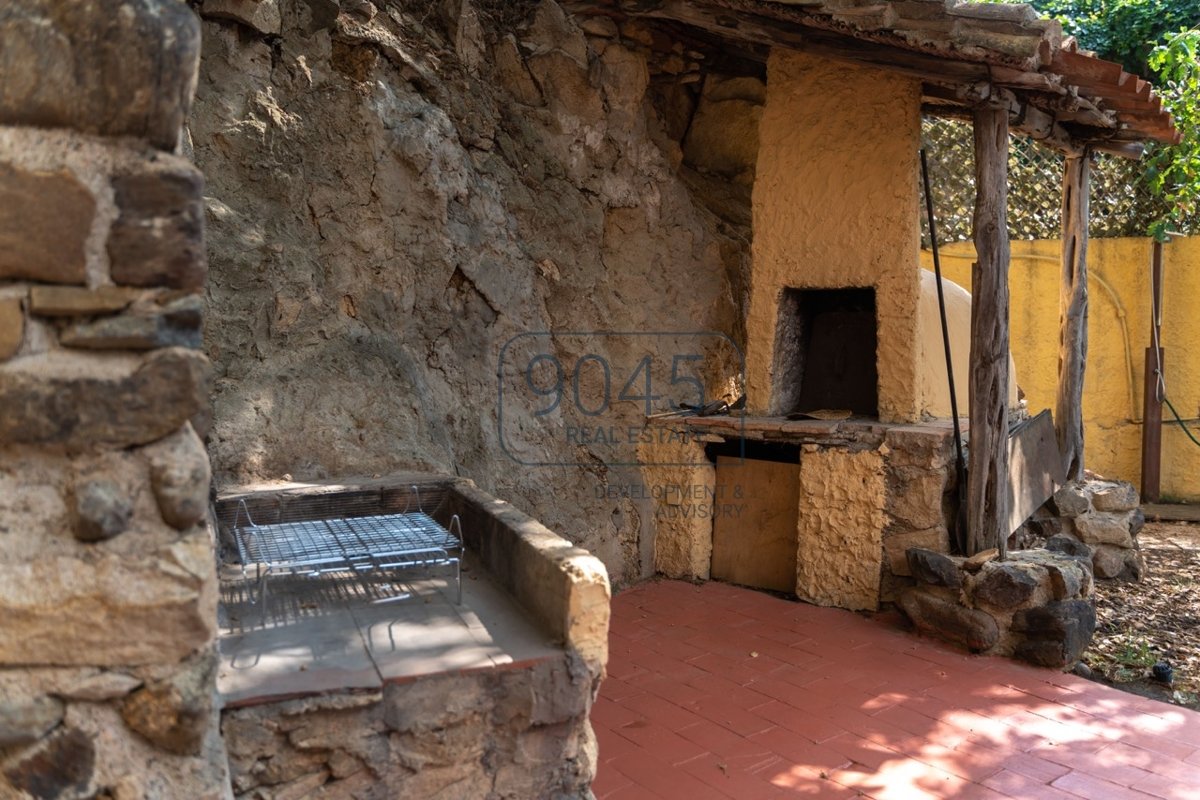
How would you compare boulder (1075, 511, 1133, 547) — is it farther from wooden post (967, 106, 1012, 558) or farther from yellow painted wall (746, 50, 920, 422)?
yellow painted wall (746, 50, 920, 422)

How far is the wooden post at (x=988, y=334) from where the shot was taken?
18.9ft

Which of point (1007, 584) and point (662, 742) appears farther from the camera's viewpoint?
point (1007, 584)

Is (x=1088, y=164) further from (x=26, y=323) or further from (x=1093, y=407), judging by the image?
(x=26, y=323)

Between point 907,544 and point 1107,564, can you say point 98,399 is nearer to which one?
point 907,544

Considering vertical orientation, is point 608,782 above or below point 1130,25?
below

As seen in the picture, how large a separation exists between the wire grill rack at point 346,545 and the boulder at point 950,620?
2.97 metres

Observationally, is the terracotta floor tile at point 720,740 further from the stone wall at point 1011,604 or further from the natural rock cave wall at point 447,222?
the natural rock cave wall at point 447,222

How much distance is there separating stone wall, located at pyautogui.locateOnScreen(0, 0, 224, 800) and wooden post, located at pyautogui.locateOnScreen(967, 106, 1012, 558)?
16.5 feet

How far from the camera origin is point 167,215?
1756mm


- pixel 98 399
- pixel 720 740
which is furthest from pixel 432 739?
pixel 720 740

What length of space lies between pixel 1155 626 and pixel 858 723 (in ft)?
9.31

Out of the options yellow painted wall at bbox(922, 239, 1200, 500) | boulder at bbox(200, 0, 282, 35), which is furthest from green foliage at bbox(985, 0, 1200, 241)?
boulder at bbox(200, 0, 282, 35)

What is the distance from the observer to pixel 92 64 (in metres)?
1.67

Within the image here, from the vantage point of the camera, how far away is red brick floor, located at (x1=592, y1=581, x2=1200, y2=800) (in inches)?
155
